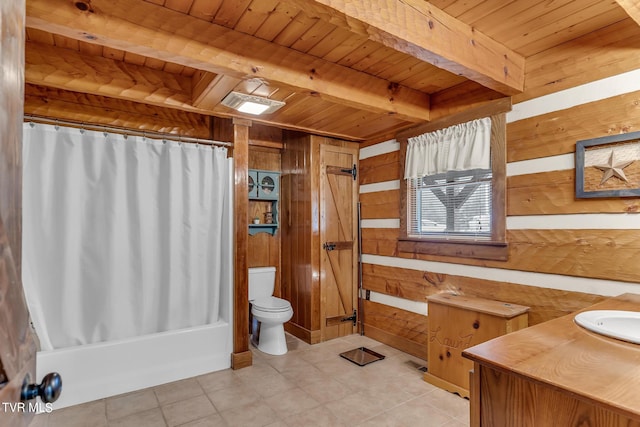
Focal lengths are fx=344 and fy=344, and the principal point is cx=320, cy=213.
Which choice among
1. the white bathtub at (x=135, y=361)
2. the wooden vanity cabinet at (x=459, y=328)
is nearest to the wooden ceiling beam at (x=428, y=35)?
the wooden vanity cabinet at (x=459, y=328)

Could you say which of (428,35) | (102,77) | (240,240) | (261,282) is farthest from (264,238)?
(428,35)

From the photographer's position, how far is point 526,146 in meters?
2.42

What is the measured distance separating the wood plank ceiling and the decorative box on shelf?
0.90 meters

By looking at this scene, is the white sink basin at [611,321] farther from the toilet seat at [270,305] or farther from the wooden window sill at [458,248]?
the toilet seat at [270,305]

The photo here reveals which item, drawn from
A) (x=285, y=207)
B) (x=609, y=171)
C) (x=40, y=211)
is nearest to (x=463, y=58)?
→ (x=609, y=171)

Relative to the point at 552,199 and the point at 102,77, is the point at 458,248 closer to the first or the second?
the point at 552,199

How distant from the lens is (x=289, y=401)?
2447mm

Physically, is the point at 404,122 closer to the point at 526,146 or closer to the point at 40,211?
the point at 526,146

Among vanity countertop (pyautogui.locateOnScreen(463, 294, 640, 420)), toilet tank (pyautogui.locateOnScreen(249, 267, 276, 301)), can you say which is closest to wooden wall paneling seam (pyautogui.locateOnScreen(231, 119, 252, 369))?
toilet tank (pyautogui.locateOnScreen(249, 267, 276, 301))

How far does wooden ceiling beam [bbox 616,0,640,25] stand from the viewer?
1680mm

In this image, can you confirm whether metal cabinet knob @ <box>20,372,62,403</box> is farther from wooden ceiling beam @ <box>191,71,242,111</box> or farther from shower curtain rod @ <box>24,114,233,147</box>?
shower curtain rod @ <box>24,114,233,147</box>

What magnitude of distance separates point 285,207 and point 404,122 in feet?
5.50

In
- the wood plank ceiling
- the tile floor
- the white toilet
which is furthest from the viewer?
the white toilet

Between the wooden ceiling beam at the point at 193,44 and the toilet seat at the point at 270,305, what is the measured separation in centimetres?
197
